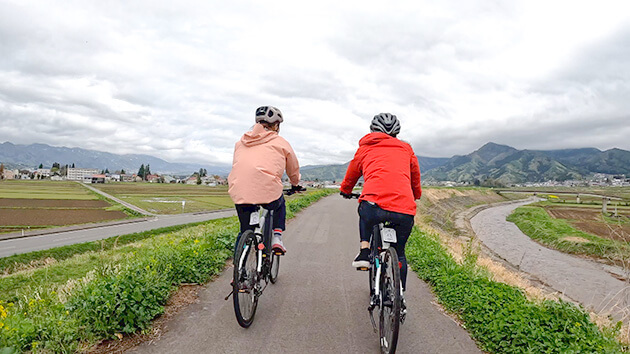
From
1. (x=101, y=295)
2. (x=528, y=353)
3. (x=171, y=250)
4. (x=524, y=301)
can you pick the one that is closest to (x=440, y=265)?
(x=524, y=301)

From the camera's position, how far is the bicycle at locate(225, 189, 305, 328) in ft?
11.9

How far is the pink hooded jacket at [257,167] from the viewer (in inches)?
156

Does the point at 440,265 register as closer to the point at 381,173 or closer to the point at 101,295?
the point at 381,173

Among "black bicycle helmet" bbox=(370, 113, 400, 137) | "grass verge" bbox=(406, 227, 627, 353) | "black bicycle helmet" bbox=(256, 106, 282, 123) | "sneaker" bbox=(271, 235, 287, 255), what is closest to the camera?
"grass verge" bbox=(406, 227, 627, 353)

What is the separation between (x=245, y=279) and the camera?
3754mm

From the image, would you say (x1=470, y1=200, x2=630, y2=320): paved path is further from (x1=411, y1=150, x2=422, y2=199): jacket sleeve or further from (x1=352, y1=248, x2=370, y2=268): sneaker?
(x1=352, y1=248, x2=370, y2=268): sneaker

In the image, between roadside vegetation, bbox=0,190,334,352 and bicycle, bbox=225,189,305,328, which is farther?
bicycle, bbox=225,189,305,328

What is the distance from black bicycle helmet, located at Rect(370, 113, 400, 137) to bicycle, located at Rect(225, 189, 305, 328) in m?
1.68

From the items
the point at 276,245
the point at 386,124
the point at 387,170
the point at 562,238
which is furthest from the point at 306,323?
the point at 562,238

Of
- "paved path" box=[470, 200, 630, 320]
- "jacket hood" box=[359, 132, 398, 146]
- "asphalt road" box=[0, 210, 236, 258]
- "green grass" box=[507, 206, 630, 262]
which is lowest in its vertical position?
"asphalt road" box=[0, 210, 236, 258]

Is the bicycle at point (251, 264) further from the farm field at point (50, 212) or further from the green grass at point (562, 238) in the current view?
the farm field at point (50, 212)

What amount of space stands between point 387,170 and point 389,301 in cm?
132

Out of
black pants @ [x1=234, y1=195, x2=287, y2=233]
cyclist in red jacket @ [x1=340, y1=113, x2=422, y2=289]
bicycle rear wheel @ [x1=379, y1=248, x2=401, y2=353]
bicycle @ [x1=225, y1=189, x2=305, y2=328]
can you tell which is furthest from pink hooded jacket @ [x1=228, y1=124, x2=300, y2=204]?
bicycle rear wheel @ [x1=379, y1=248, x2=401, y2=353]

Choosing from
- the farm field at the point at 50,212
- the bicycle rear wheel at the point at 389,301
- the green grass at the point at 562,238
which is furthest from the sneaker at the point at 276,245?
the farm field at the point at 50,212
